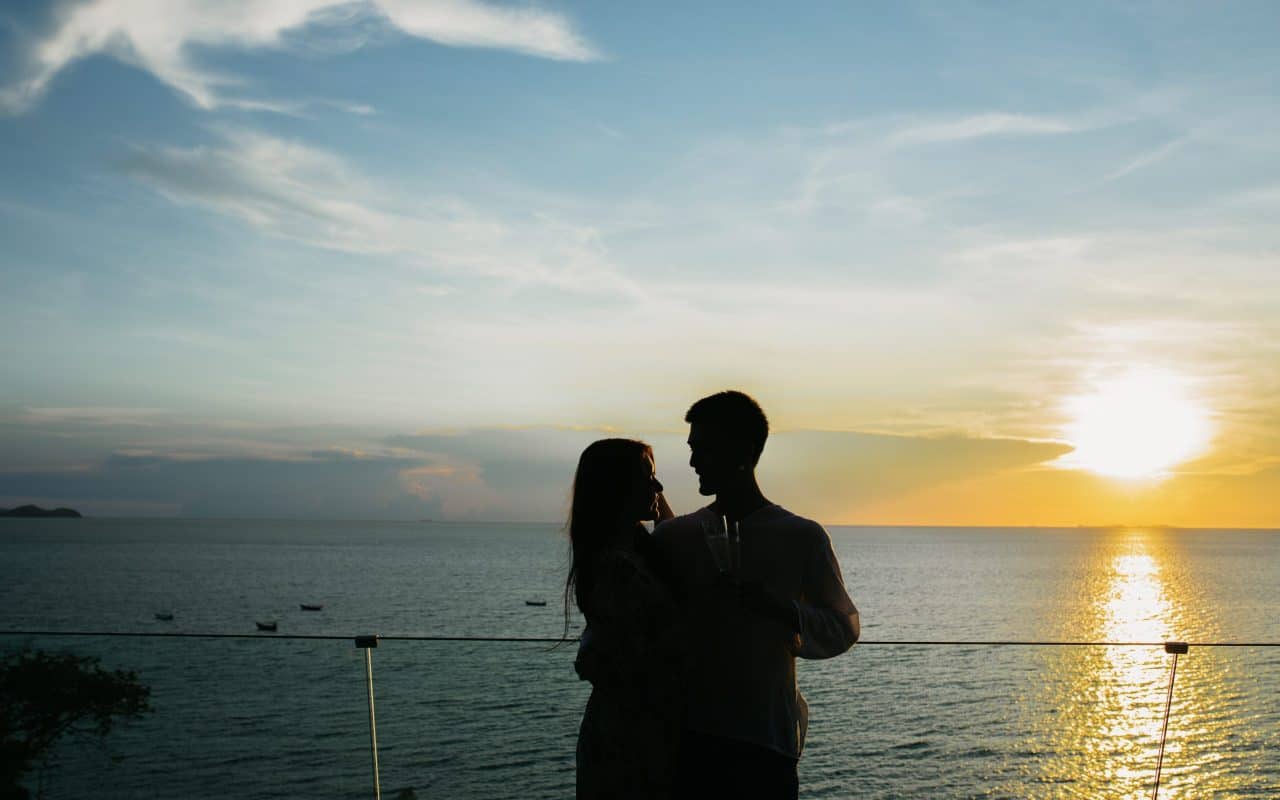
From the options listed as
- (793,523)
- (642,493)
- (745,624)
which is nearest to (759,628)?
(745,624)

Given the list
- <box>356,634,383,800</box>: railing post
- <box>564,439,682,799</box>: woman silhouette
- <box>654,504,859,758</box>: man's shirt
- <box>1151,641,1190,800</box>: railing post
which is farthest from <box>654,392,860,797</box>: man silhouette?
<box>1151,641,1190,800</box>: railing post

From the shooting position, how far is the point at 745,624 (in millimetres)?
2459

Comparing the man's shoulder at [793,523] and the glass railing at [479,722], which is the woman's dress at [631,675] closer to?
the man's shoulder at [793,523]

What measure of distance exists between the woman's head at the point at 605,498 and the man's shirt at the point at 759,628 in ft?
0.56

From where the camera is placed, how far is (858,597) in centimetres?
6538

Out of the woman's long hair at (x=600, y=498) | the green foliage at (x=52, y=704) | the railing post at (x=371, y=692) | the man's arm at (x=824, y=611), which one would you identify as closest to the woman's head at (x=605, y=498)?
the woman's long hair at (x=600, y=498)

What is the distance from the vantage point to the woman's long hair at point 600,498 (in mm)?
2387

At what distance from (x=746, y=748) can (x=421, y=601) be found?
2355 inches

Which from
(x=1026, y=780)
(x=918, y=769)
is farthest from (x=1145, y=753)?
(x=918, y=769)

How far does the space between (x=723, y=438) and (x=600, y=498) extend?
0.34 meters

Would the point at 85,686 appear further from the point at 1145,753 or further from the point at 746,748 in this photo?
the point at 1145,753

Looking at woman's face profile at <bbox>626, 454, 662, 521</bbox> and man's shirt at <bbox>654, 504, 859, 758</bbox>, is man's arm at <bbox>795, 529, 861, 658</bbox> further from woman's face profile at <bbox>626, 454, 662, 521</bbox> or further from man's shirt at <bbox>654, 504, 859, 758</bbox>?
woman's face profile at <bbox>626, 454, 662, 521</bbox>

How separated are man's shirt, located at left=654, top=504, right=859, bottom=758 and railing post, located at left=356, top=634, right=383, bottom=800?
2.52 metres

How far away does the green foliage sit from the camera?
4609mm
